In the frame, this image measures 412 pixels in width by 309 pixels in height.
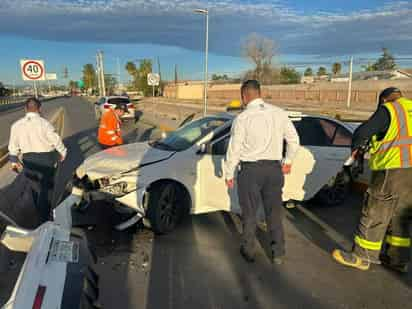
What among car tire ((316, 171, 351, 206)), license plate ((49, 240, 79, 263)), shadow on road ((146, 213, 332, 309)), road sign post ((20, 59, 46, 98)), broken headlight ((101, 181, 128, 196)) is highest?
road sign post ((20, 59, 46, 98))

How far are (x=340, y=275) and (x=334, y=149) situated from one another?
220cm

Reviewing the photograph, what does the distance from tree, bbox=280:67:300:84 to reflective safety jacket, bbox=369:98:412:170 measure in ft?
255

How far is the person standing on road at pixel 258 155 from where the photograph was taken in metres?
3.25

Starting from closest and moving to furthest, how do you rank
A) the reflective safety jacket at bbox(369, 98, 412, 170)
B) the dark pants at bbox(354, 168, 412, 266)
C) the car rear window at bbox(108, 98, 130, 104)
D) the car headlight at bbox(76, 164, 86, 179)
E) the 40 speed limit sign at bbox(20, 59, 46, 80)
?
1. the reflective safety jacket at bbox(369, 98, 412, 170)
2. the dark pants at bbox(354, 168, 412, 266)
3. the car headlight at bbox(76, 164, 86, 179)
4. the 40 speed limit sign at bbox(20, 59, 46, 80)
5. the car rear window at bbox(108, 98, 130, 104)

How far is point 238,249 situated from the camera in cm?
392

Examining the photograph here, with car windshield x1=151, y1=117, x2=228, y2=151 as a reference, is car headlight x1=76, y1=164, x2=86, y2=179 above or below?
below

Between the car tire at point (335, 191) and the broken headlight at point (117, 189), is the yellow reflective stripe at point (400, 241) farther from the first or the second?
the broken headlight at point (117, 189)

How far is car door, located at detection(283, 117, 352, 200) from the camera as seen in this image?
4691 mm

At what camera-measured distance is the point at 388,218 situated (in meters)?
3.27

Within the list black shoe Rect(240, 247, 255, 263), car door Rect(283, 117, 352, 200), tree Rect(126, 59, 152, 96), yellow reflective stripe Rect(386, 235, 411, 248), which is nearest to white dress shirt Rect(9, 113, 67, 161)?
black shoe Rect(240, 247, 255, 263)

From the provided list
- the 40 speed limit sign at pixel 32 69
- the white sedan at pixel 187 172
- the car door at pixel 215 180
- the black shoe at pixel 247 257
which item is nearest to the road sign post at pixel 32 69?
the 40 speed limit sign at pixel 32 69

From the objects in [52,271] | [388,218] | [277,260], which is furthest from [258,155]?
[52,271]

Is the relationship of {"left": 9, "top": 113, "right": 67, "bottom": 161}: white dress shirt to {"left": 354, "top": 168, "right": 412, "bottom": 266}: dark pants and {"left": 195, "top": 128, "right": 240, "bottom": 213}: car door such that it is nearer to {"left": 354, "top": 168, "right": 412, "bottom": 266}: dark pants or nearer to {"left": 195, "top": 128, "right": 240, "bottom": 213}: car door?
{"left": 195, "top": 128, "right": 240, "bottom": 213}: car door

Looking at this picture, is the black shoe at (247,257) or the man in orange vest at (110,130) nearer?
the black shoe at (247,257)
